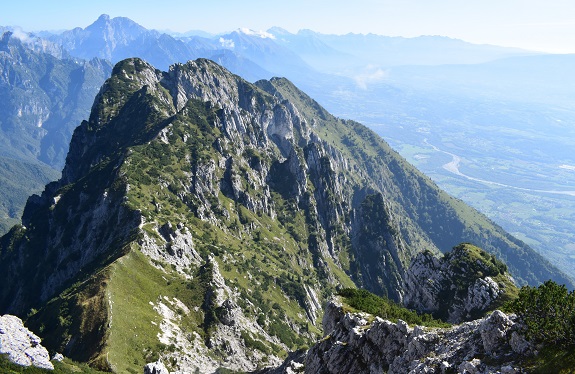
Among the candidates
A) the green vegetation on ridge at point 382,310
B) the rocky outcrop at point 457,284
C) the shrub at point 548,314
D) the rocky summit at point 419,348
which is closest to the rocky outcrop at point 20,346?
the rocky summit at point 419,348

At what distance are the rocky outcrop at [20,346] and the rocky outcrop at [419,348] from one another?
49313 mm

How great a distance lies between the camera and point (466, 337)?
49344mm

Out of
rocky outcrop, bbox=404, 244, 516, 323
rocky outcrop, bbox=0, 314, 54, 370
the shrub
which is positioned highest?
the shrub

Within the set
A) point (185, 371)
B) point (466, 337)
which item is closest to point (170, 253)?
point (185, 371)

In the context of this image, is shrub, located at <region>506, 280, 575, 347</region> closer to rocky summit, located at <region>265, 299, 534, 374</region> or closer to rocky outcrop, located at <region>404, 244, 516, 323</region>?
rocky summit, located at <region>265, 299, 534, 374</region>

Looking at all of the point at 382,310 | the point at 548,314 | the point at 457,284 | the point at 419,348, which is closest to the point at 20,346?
the point at 419,348

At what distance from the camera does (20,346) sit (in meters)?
70.8

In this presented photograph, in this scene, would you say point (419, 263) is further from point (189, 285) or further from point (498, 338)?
point (498, 338)

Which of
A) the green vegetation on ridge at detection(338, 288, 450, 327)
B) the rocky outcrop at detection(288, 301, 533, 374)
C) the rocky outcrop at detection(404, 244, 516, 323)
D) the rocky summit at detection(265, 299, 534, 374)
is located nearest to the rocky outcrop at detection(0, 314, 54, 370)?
the rocky summit at detection(265, 299, 534, 374)

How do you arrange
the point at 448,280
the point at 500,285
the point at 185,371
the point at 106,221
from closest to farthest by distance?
1. the point at 185,371
2. the point at 500,285
3. the point at 448,280
4. the point at 106,221

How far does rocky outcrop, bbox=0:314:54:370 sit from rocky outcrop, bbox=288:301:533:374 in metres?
49.3

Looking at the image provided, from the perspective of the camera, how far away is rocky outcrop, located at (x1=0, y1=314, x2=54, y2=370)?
68.8m

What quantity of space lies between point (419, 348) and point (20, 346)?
68358 millimetres

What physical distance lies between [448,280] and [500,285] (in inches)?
626
